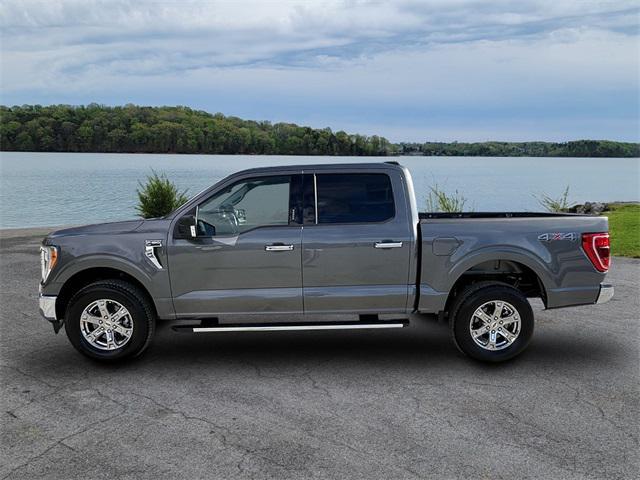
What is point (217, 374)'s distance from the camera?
6016 mm

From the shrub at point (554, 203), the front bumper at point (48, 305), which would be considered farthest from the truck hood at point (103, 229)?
the shrub at point (554, 203)

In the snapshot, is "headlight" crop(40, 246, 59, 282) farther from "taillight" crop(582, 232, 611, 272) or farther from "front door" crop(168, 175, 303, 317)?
"taillight" crop(582, 232, 611, 272)

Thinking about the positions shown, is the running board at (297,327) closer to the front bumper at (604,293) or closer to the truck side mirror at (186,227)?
the truck side mirror at (186,227)

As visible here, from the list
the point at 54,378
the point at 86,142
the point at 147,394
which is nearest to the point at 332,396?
the point at 147,394

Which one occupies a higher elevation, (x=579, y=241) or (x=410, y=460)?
(x=579, y=241)

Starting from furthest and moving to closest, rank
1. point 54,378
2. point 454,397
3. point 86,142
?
point 86,142
point 54,378
point 454,397

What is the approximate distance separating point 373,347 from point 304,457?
2.82 m

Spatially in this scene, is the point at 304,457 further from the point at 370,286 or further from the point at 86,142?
the point at 86,142

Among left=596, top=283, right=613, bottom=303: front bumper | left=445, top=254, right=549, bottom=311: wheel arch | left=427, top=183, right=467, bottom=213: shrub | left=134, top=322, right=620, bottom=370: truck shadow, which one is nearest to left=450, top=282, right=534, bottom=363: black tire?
left=134, top=322, right=620, bottom=370: truck shadow

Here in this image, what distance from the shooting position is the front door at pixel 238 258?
6172 mm

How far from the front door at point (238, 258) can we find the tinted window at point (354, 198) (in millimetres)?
332

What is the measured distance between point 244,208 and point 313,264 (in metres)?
0.89

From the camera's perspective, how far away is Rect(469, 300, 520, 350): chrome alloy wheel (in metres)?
6.19

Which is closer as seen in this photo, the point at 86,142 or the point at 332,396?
the point at 332,396
